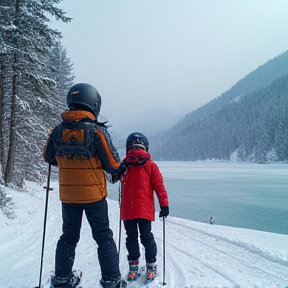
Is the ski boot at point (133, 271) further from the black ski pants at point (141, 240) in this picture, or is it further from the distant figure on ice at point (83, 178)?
the distant figure on ice at point (83, 178)

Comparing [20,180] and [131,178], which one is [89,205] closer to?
[131,178]

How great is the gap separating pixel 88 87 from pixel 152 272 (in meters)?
2.63

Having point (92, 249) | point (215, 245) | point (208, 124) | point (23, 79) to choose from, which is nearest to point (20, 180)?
point (23, 79)

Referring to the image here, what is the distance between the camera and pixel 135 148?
372 cm

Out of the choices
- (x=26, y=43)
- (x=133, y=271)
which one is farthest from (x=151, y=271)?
(x=26, y=43)

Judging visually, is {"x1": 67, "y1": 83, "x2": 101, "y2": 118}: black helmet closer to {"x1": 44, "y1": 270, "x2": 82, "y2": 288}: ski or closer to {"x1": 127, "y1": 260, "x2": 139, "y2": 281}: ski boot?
{"x1": 44, "y1": 270, "x2": 82, "y2": 288}: ski

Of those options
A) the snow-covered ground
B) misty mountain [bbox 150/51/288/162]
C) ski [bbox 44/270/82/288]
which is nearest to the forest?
the snow-covered ground

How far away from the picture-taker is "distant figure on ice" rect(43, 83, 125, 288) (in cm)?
273

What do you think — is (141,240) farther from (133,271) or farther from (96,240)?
(96,240)

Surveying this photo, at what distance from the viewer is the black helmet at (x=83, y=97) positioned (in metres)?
2.92

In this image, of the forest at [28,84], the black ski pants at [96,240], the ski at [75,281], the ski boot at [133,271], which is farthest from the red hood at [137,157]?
the forest at [28,84]

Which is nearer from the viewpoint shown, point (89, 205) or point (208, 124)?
point (89, 205)

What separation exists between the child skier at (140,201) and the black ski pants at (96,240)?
2.45 feet

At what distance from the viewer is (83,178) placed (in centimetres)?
275
